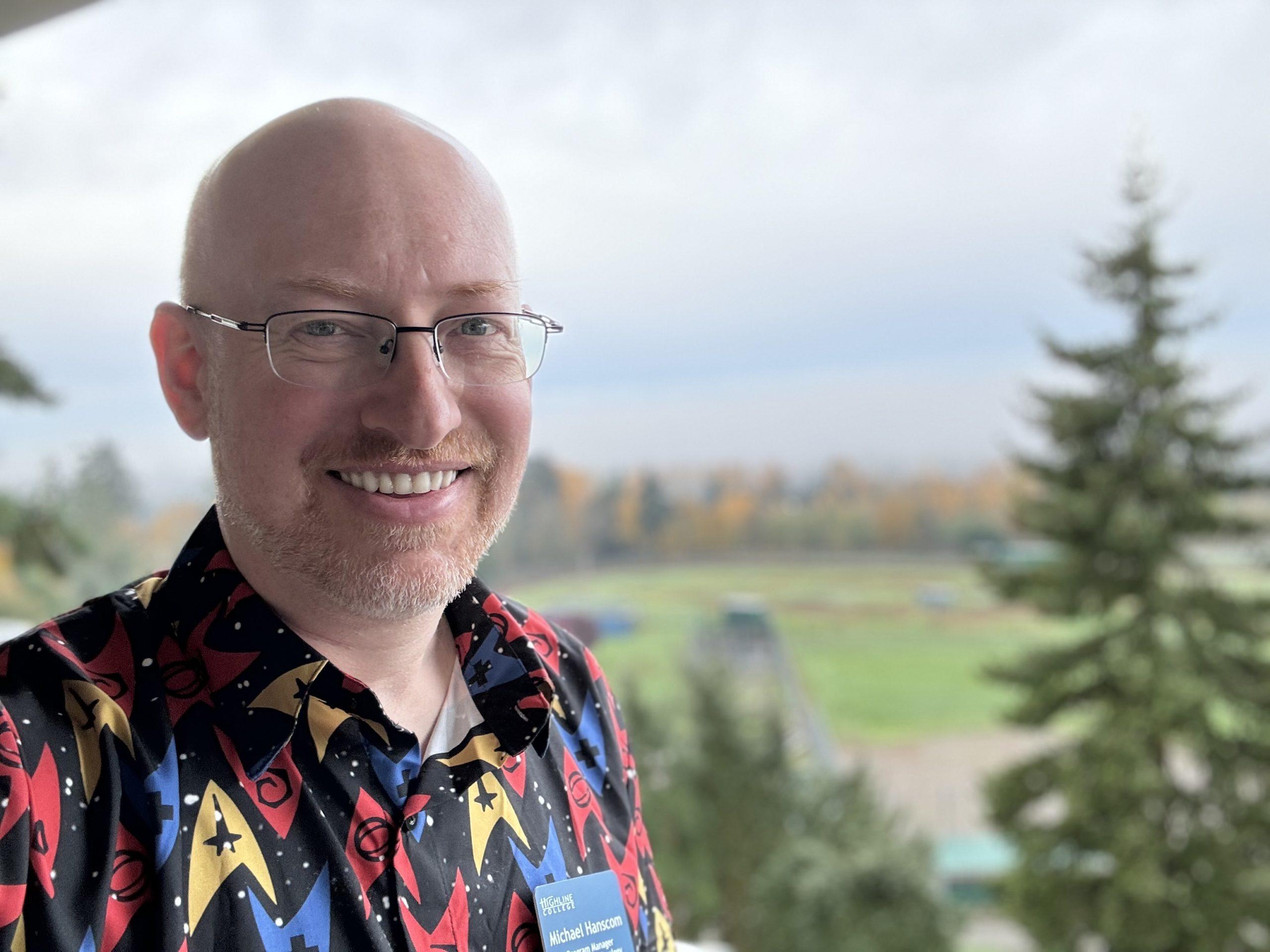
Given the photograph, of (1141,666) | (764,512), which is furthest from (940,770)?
(1141,666)

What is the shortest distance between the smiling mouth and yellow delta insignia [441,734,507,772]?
266 mm

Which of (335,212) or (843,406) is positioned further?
(843,406)

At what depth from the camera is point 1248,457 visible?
10.7m

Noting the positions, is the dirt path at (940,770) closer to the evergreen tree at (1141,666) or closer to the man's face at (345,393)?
the evergreen tree at (1141,666)

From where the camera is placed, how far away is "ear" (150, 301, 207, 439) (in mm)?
1078

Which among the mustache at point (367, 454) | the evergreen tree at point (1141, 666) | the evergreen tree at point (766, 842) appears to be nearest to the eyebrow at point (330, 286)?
the mustache at point (367, 454)

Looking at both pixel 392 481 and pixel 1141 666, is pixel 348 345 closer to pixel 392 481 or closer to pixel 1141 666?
pixel 392 481

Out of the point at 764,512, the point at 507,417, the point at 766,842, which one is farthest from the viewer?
the point at 764,512

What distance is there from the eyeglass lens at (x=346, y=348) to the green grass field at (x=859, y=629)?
515 inches

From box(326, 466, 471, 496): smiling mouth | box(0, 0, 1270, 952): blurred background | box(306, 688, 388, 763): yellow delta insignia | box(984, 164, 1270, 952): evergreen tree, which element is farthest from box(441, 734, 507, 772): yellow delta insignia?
box(984, 164, 1270, 952): evergreen tree

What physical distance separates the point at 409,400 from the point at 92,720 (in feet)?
1.20

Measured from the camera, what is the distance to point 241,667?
99 centimetres

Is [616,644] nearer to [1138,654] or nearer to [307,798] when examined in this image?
[1138,654]

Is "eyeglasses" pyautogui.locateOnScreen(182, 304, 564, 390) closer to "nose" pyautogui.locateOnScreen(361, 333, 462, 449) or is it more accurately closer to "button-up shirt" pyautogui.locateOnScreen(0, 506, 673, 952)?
"nose" pyautogui.locateOnScreen(361, 333, 462, 449)
